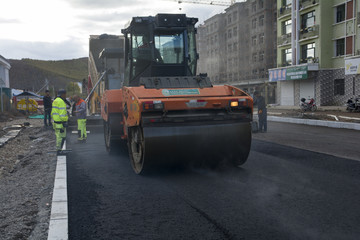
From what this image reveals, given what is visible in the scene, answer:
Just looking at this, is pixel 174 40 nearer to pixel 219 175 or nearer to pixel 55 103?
pixel 219 175

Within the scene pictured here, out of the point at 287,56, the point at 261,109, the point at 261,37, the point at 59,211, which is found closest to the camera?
the point at 59,211

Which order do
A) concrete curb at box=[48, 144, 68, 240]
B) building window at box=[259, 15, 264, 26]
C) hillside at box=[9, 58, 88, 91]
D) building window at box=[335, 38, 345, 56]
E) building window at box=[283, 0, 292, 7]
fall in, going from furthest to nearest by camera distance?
1. hillside at box=[9, 58, 88, 91]
2. building window at box=[259, 15, 264, 26]
3. building window at box=[283, 0, 292, 7]
4. building window at box=[335, 38, 345, 56]
5. concrete curb at box=[48, 144, 68, 240]

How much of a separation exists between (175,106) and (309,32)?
30976 mm

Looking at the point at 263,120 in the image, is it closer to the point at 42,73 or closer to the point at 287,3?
the point at 287,3

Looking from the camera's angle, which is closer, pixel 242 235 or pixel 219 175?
pixel 242 235

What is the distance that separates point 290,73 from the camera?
3478 cm

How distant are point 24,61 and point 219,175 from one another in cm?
18738

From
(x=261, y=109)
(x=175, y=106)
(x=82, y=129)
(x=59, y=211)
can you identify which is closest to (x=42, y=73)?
(x=82, y=129)

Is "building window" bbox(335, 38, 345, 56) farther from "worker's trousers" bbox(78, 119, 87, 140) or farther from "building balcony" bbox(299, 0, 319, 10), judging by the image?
"worker's trousers" bbox(78, 119, 87, 140)

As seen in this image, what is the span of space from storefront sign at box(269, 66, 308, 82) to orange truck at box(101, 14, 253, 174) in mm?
27689

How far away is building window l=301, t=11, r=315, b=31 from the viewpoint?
108 ft

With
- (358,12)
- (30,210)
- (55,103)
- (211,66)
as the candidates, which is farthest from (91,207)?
(211,66)

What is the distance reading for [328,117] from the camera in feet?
58.7

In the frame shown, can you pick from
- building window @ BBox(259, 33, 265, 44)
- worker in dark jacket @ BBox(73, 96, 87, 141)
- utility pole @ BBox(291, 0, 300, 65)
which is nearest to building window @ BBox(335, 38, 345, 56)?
utility pole @ BBox(291, 0, 300, 65)
